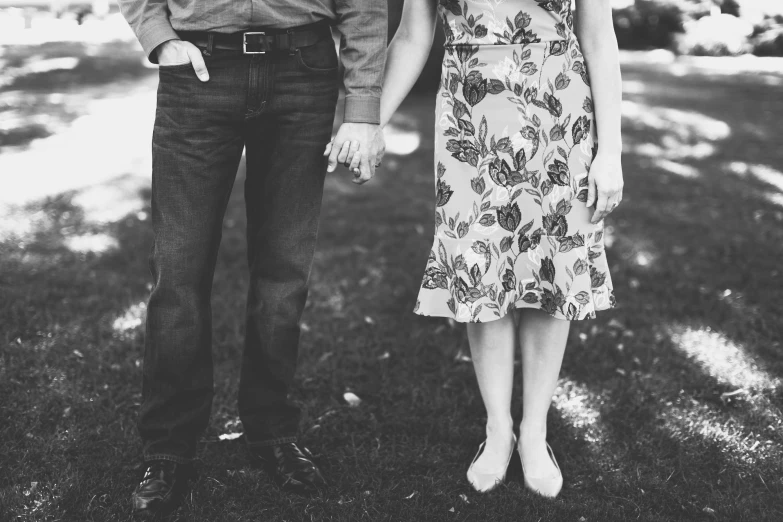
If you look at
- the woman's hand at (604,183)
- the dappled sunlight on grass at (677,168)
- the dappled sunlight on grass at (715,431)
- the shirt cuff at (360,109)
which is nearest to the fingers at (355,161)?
the shirt cuff at (360,109)

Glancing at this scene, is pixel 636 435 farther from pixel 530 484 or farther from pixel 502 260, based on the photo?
pixel 502 260

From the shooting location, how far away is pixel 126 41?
1400cm

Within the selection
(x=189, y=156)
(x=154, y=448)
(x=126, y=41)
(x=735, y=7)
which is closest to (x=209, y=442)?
(x=154, y=448)

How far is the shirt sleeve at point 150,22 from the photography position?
81.9 inches

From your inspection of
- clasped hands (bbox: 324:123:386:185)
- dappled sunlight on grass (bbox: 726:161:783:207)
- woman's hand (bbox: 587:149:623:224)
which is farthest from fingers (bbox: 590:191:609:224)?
dappled sunlight on grass (bbox: 726:161:783:207)

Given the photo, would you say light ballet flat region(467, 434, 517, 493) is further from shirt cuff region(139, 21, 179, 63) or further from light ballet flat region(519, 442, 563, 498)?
shirt cuff region(139, 21, 179, 63)

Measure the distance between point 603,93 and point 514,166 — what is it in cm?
36

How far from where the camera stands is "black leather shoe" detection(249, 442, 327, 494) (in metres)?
2.44

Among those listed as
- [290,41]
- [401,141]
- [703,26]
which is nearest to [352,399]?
[290,41]

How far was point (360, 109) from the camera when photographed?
2.24 meters

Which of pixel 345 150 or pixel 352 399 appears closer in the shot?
pixel 345 150

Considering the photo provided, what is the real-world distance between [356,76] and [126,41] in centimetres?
1330

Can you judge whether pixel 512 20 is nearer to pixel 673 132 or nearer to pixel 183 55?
pixel 183 55

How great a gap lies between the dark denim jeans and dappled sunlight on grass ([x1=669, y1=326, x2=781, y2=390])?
6.62ft
